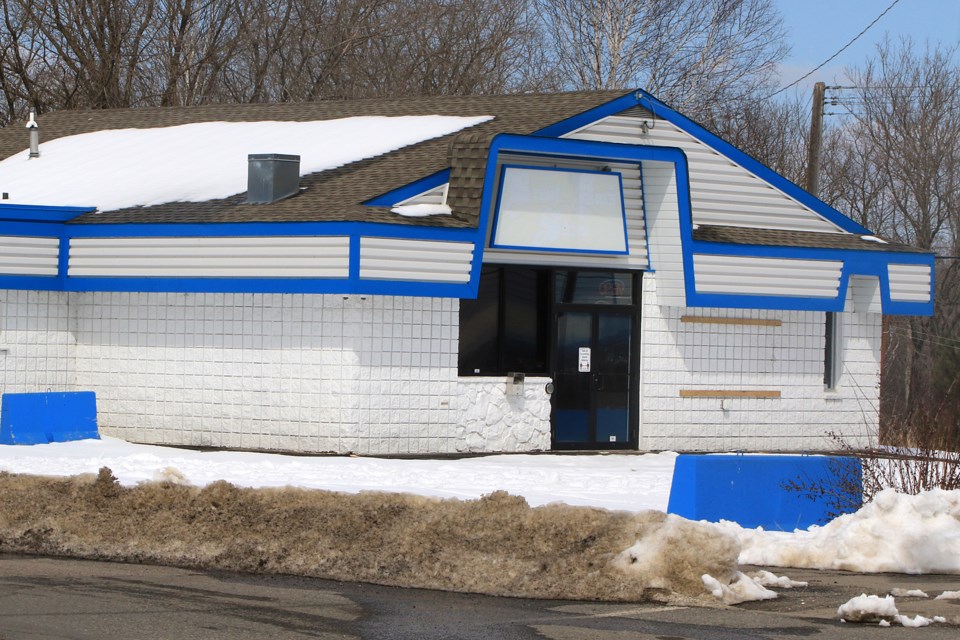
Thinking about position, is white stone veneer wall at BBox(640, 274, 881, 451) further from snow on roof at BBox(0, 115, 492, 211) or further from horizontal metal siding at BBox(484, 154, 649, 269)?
snow on roof at BBox(0, 115, 492, 211)

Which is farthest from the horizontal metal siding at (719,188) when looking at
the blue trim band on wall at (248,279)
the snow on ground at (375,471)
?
the snow on ground at (375,471)

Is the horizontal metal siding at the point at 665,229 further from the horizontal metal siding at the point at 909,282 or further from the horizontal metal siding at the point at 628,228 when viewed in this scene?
the horizontal metal siding at the point at 909,282

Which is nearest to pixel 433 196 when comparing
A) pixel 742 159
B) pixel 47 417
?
pixel 742 159

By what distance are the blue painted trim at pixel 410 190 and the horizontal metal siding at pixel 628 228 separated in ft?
4.43

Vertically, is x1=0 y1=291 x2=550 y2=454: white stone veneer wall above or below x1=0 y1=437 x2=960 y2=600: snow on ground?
above

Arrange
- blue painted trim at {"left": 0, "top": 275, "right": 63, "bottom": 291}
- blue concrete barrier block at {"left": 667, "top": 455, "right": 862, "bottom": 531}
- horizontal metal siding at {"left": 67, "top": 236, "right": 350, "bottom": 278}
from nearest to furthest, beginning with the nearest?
blue concrete barrier block at {"left": 667, "top": 455, "right": 862, "bottom": 531}
horizontal metal siding at {"left": 67, "top": 236, "right": 350, "bottom": 278}
blue painted trim at {"left": 0, "top": 275, "right": 63, "bottom": 291}

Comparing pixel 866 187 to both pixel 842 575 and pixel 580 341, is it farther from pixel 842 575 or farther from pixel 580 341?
pixel 842 575

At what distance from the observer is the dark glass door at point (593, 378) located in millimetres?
22938

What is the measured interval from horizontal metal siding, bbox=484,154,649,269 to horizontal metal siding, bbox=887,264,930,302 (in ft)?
14.7

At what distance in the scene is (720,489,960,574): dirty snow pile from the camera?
477 inches

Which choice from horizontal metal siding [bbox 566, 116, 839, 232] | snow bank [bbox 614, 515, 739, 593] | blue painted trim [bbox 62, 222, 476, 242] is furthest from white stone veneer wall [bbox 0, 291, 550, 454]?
snow bank [bbox 614, 515, 739, 593]

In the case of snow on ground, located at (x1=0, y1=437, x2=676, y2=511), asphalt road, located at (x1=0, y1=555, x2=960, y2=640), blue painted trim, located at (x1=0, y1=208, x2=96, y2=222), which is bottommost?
snow on ground, located at (x1=0, y1=437, x2=676, y2=511)

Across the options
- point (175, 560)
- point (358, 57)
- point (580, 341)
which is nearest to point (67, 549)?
point (175, 560)

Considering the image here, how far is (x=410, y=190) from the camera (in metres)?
21.2
